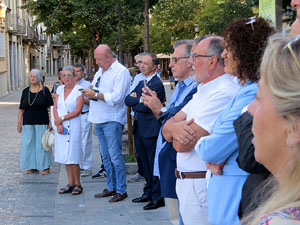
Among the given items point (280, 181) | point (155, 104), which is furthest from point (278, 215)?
point (155, 104)

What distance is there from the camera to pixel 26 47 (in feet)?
172

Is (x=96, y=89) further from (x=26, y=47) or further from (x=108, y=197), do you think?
(x=26, y=47)

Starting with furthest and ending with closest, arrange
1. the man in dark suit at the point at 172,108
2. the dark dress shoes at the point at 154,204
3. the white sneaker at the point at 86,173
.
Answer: the white sneaker at the point at 86,173
the dark dress shoes at the point at 154,204
the man in dark suit at the point at 172,108

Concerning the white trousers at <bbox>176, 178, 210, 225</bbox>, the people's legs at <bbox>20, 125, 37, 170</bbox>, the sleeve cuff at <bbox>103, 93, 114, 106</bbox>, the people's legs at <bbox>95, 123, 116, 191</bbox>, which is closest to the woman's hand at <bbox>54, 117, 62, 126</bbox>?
the people's legs at <bbox>95, 123, 116, 191</bbox>

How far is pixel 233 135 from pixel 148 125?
360 centimetres

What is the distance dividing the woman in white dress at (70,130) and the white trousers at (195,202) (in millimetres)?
4101

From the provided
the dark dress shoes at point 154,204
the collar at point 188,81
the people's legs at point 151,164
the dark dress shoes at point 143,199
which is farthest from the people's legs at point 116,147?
the collar at point 188,81

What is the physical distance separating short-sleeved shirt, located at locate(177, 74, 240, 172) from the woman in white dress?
3994 mm

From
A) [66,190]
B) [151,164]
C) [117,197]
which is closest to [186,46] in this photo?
[151,164]

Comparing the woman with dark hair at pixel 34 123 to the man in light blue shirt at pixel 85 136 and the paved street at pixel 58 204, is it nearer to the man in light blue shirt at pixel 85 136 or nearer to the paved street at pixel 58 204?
the paved street at pixel 58 204

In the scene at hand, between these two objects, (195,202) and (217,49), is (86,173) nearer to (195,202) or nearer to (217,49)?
(195,202)

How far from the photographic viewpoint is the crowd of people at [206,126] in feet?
4.57

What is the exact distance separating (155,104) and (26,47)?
49.9 metres

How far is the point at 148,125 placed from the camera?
6.50 meters
